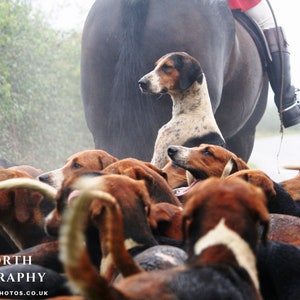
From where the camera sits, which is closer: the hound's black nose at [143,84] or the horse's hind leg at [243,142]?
the hound's black nose at [143,84]

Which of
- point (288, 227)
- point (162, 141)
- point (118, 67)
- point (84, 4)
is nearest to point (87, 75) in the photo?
point (118, 67)

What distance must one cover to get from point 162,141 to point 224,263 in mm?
3804

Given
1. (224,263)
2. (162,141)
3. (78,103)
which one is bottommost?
(78,103)

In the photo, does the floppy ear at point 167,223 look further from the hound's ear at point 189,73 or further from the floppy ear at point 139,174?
the hound's ear at point 189,73

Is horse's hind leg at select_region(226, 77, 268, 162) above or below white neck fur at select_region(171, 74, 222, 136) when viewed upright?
below

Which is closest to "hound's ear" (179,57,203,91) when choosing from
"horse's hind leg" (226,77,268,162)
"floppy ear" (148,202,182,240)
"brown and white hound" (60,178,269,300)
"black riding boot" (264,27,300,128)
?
"black riding boot" (264,27,300,128)

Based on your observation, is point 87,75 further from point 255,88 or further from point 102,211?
point 102,211

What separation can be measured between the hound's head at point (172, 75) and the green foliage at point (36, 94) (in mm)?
4904

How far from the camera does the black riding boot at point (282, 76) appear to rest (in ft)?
26.5

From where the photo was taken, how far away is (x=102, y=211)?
3180 mm

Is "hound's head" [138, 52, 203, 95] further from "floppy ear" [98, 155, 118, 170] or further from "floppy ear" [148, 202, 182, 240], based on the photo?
"floppy ear" [148, 202, 182, 240]

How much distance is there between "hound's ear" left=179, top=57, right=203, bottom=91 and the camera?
21.2 ft

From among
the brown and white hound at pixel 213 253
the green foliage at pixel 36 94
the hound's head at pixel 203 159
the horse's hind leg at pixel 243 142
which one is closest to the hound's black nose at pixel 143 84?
the hound's head at pixel 203 159

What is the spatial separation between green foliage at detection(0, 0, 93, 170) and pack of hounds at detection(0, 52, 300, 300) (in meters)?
7.11
